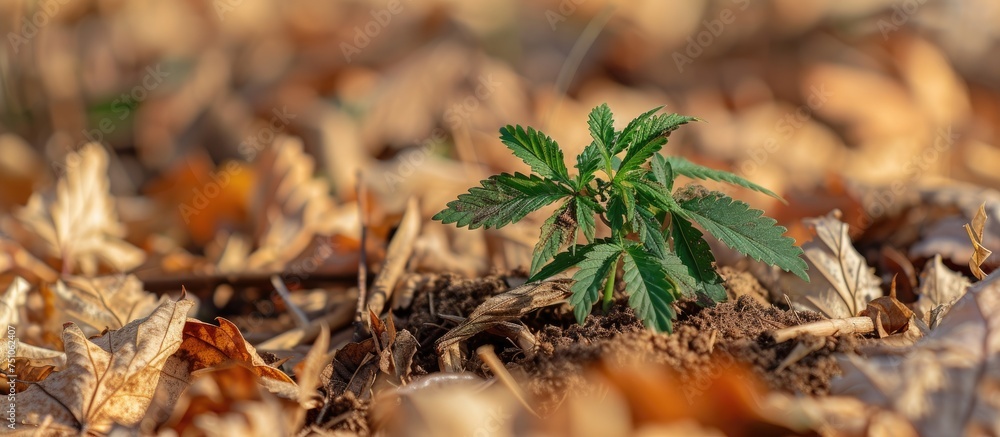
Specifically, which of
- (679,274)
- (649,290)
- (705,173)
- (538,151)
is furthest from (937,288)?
(538,151)

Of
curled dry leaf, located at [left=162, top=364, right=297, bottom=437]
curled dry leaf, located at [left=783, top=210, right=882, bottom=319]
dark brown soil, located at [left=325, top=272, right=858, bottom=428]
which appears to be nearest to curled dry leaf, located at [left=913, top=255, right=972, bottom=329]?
curled dry leaf, located at [left=783, top=210, right=882, bottom=319]

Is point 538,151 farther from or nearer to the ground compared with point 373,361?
farther from the ground

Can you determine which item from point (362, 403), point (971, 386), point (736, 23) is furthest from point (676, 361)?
point (736, 23)

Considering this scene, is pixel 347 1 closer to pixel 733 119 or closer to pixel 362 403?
pixel 733 119

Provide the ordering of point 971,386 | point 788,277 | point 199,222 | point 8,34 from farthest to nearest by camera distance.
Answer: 1. point 8,34
2. point 199,222
3. point 788,277
4. point 971,386

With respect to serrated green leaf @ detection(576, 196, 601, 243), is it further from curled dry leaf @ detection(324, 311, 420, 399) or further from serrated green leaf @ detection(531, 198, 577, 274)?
curled dry leaf @ detection(324, 311, 420, 399)

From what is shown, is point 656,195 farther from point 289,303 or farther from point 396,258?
point 289,303
